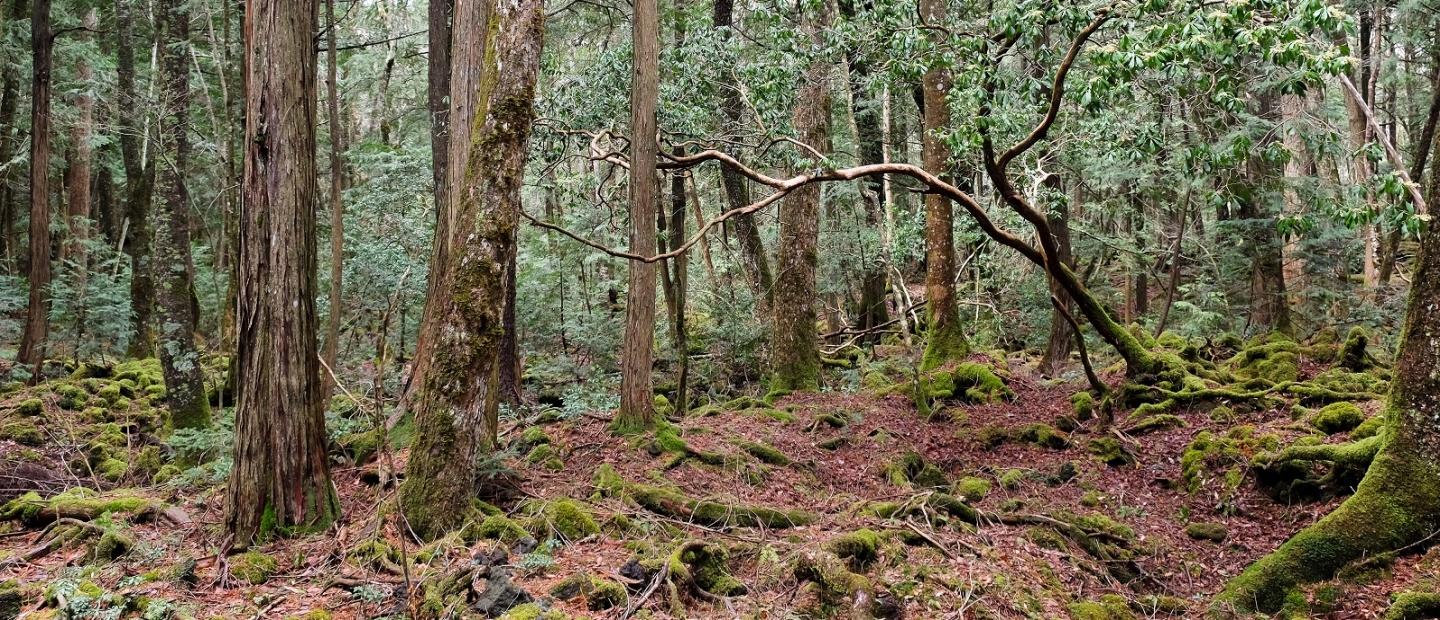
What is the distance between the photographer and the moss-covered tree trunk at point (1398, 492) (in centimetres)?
546

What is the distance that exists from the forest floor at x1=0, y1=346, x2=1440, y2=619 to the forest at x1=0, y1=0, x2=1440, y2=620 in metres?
0.04

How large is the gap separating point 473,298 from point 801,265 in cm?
676

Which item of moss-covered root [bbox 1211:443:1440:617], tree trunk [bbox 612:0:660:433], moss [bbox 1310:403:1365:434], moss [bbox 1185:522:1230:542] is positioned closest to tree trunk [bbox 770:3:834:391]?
tree trunk [bbox 612:0:660:433]

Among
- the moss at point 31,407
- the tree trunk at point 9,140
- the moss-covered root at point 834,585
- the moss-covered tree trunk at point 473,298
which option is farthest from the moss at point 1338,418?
the tree trunk at point 9,140

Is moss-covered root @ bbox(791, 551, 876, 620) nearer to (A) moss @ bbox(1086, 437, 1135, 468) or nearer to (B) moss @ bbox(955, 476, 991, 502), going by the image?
(B) moss @ bbox(955, 476, 991, 502)

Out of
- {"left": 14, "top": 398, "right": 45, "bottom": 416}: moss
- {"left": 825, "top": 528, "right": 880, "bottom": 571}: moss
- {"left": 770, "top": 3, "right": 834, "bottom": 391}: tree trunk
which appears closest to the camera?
{"left": 825, "top": 528, "right": 880, "bottom": 571}: moss

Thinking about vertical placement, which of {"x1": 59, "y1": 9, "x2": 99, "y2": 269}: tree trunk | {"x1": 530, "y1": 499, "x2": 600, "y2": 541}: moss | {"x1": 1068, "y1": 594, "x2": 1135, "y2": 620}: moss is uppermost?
{"x1": 59, "y1": 9, "x2": 99, "y2": 269}: tree trunk

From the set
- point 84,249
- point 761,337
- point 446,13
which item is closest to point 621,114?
point 446,13

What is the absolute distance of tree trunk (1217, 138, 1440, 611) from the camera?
5.46 meters

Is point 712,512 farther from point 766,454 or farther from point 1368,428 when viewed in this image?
point 1368,428

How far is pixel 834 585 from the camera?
5285 millimetres

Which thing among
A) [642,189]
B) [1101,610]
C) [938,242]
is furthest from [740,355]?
[1101,610]

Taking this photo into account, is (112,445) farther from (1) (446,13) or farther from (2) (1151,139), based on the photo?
(2) (1151,139)

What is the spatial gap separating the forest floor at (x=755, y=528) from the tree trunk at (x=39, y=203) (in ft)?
13.1
